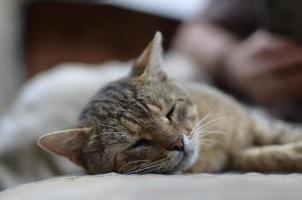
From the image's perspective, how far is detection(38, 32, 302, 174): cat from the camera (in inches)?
40.6

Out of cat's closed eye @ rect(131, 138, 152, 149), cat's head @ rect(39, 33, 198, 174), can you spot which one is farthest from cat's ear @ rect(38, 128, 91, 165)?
cat's closed eye @ rect(131, 138, 152, 149)

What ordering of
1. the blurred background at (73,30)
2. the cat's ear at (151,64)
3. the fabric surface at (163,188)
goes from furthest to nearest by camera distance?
the blurred background at (73,30), the cat's ear at (151,64), the fabric surface at (163,188)

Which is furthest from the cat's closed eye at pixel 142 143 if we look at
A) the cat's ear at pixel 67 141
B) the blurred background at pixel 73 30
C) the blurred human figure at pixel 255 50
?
the blurred background at pixel 73 30

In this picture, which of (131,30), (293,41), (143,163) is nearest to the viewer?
(143,163)

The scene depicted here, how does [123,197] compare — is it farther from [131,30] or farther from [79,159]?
[131,30]

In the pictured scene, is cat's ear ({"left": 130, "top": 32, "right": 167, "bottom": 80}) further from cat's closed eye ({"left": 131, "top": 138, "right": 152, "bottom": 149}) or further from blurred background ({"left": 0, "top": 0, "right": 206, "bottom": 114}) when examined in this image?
blurred background ({"left": 0, "top": 0, "right": 206, "bottom": 114})

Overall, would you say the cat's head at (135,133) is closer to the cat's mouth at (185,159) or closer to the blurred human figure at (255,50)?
the cat's mouth at (185,159)

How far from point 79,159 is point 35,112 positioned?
1.77 ft

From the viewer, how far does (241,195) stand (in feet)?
2.36

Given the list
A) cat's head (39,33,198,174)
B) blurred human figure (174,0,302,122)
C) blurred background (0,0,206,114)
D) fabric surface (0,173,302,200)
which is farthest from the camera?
blurred background (0,0,206,114)

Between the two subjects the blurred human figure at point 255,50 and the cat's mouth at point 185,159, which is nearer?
the cat's mouth at point 185,159

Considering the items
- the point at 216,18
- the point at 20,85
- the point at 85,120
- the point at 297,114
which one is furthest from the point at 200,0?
the point at 85,120

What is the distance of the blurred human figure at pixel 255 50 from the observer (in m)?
1.50

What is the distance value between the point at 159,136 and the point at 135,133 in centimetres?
5
